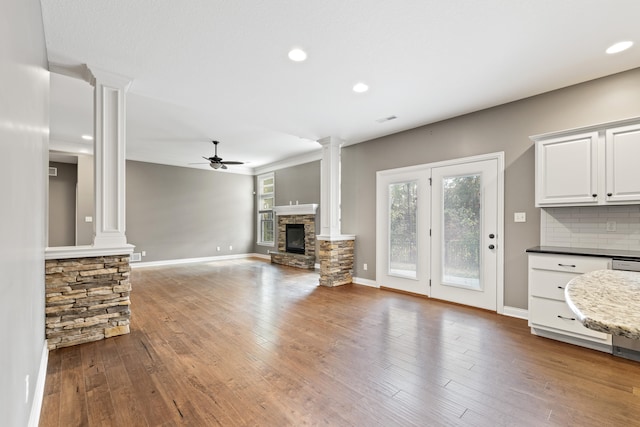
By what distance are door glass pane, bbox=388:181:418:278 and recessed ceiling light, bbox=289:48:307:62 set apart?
2.82 metres

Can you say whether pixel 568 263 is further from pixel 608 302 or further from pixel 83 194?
pixel 83 194

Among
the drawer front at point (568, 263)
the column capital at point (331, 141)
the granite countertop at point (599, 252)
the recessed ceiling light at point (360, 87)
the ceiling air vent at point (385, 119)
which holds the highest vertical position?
the recessed ceiling light at point (360, 87)

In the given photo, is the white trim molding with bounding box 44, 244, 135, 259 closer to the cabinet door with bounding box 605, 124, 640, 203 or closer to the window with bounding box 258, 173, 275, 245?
the cabinet door with bounding box 605, 124, 640, 203

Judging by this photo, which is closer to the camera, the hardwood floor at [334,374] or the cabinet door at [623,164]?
the hardwood floor at [334,374]

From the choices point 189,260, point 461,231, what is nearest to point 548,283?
point 461,231

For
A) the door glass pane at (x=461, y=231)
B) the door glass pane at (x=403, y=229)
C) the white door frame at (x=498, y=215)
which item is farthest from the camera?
the door glass pane at (x=403, y=229)

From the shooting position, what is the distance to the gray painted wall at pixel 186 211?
296 inches

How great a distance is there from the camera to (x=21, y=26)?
139 centimetres

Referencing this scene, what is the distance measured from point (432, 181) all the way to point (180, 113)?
4068 mm

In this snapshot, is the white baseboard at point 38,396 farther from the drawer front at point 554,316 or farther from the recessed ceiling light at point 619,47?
the recessed ceiling light at point 619,47

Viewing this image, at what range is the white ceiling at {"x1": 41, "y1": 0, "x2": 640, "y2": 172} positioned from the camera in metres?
2.17

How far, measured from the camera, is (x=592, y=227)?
3.15m

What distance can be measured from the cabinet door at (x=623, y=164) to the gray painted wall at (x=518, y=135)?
0.41m

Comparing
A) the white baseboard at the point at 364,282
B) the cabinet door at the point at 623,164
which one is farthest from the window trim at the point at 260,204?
the cabinet door at the point at 623,164
